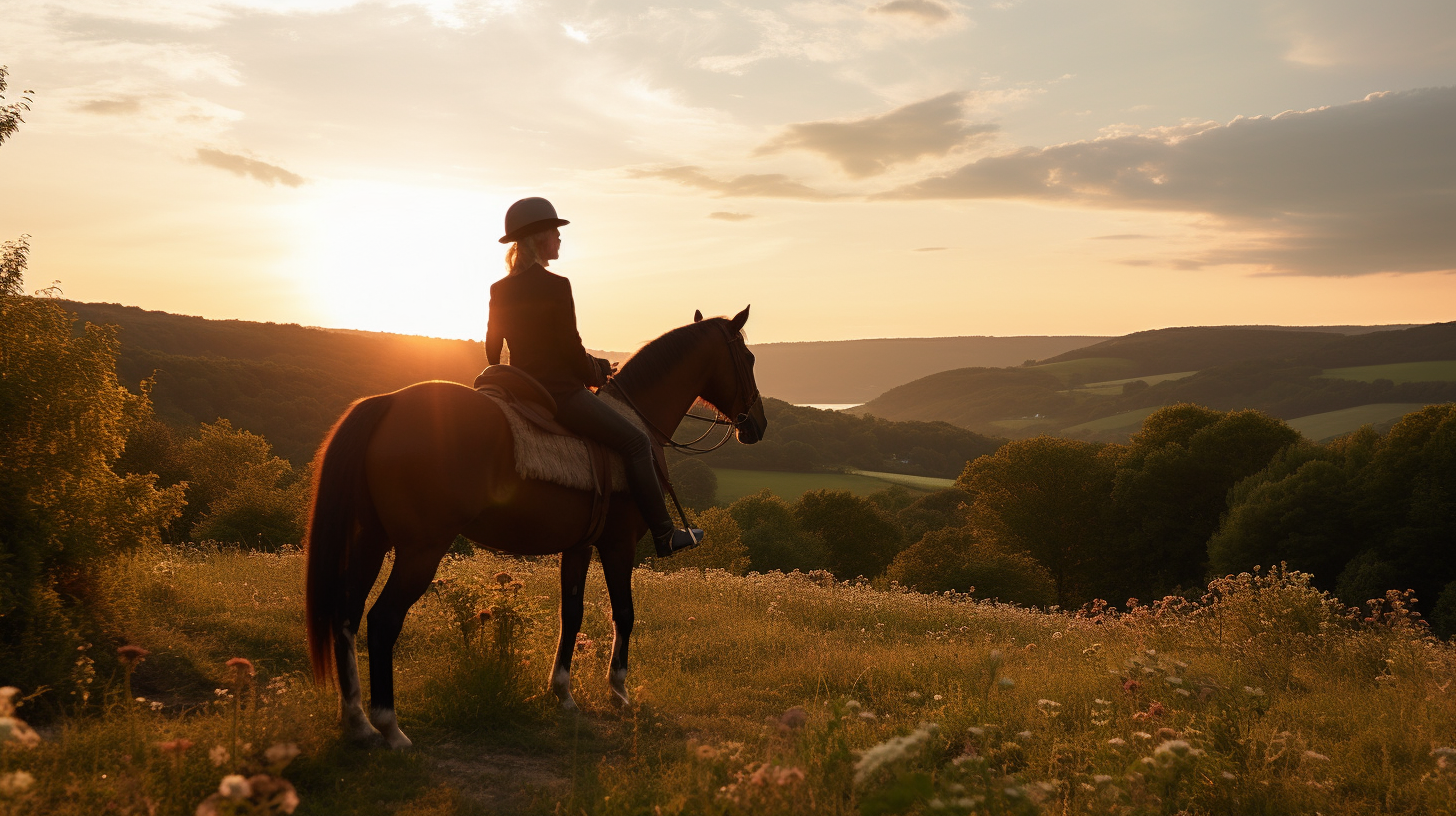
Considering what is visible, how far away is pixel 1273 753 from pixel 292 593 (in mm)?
10455

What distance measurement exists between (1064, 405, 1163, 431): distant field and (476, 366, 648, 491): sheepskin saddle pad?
352 ft

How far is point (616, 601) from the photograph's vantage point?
7043 millimetres

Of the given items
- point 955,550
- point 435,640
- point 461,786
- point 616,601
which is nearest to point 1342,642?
point 616,601

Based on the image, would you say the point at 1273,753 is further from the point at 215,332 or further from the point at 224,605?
the point at 215,332

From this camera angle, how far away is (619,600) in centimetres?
704

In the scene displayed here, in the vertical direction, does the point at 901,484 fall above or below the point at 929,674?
below

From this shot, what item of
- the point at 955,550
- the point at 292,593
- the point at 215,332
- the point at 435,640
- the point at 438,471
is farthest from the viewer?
the point at 215,332

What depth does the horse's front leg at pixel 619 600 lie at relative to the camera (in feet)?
22.7

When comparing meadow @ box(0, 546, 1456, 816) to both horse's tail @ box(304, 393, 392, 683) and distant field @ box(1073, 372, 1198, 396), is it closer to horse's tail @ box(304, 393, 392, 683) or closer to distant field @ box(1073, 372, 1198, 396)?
horse's tail @ box(304, 393, 392, 683)

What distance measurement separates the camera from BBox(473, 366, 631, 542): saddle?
5844 millimetres

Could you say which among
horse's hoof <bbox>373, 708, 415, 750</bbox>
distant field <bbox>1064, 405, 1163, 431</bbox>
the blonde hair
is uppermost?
the blonde hair

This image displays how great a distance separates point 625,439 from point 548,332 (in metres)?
1.01

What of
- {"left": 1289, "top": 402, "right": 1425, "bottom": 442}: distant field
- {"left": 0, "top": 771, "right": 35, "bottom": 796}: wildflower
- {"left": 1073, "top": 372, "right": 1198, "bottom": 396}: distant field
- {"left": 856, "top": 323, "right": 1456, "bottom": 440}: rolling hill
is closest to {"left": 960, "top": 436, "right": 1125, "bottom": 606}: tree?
{"left": 1289, "top": 402, "right": 1425, "bottom": 442}: distant field

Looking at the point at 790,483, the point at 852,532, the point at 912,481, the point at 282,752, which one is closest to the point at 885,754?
the point at 282,752
